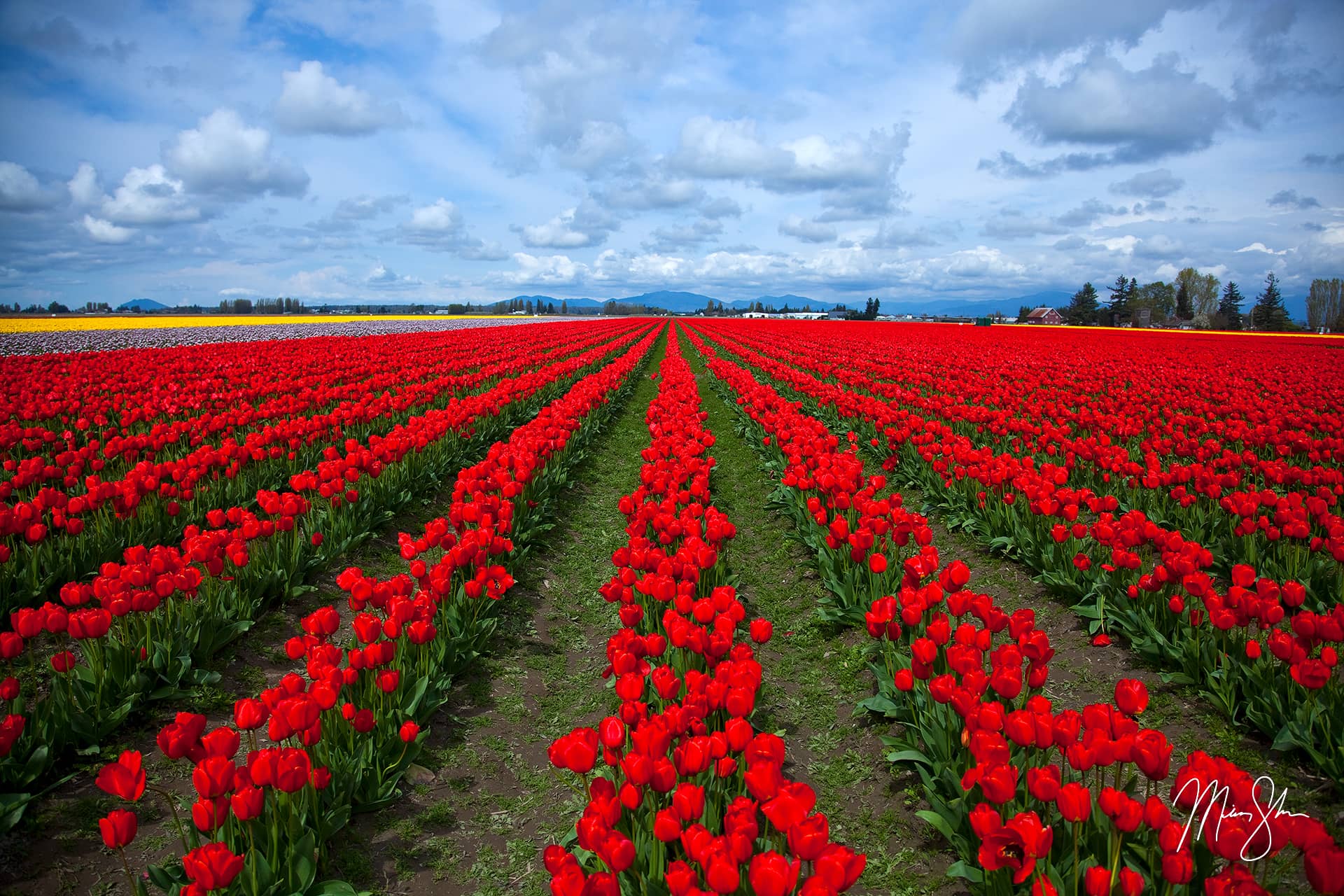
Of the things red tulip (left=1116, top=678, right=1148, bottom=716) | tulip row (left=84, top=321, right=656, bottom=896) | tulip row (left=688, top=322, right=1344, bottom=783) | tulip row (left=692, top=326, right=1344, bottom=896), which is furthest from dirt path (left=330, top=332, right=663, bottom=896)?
tulip row (left=688, top=322, right=1344, bottom=783)

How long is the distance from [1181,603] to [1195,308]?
423 ft

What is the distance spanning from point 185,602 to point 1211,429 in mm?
13536

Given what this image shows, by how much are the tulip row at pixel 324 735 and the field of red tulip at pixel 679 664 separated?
22 mm

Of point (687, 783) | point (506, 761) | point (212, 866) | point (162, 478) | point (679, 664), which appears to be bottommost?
point (506, 761)

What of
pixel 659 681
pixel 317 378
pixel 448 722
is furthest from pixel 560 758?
pixel 317 378

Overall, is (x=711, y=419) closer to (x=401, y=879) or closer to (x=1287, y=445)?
(x=1287, y=445)

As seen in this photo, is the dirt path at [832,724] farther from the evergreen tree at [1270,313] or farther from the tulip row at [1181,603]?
the evergreen tree at [1270,313]

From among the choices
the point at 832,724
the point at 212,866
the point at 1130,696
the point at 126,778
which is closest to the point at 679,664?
the point at 832,724

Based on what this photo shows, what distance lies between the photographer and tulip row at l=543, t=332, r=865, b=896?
6.77ft

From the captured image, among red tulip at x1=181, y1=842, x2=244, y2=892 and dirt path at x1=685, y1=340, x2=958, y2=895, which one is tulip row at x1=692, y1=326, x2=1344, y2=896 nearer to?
dirt path at x1=685, y1=340, x2=958, y2=895

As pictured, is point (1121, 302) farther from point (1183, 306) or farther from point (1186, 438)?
point (1186, 438)

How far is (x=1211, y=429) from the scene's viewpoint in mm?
10820

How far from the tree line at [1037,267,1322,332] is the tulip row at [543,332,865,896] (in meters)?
97.8

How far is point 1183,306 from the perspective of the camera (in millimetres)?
100562
